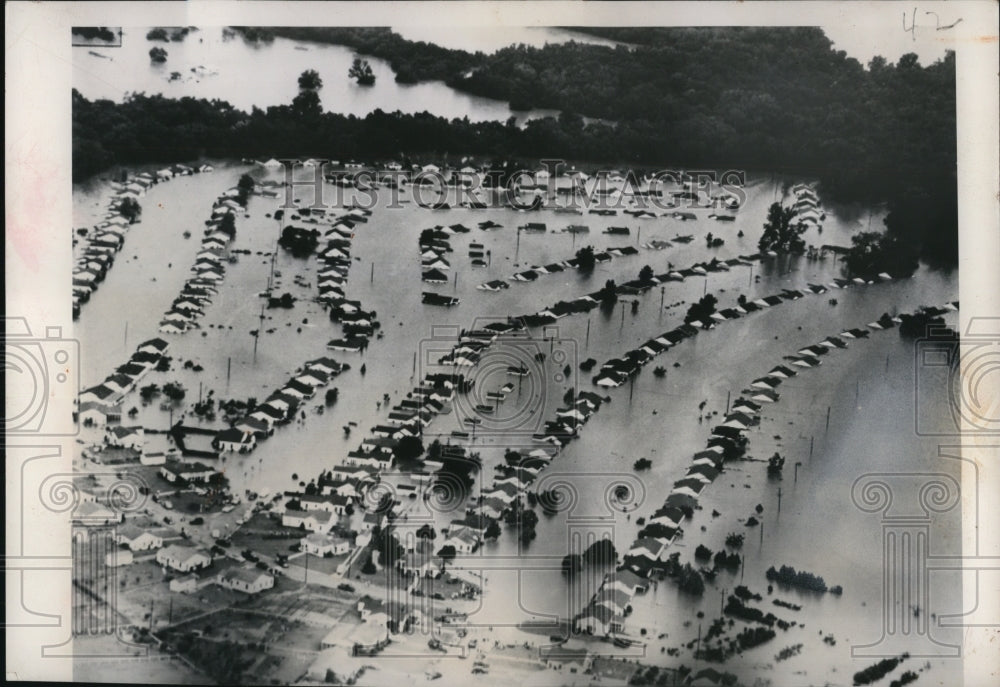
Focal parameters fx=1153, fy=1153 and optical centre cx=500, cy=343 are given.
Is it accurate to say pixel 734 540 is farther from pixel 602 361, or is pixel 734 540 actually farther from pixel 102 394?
pixel 102 394

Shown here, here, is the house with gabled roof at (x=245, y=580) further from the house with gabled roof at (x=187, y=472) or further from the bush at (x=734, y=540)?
the bush at (x=734, y=540)

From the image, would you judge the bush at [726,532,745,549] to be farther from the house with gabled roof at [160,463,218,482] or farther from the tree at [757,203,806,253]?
the house with gabled roof at [160,463,218,482]

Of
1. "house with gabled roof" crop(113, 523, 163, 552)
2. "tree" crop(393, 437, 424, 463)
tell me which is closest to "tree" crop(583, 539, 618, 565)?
"tree" crop(393, 437, 424, 463)

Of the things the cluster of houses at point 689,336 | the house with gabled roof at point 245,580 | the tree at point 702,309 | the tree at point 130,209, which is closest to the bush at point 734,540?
the cluster of houses at point 689,336

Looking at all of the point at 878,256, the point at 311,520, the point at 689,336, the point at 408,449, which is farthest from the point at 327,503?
the point at 878,256

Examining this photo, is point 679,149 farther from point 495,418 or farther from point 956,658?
point 956,658
